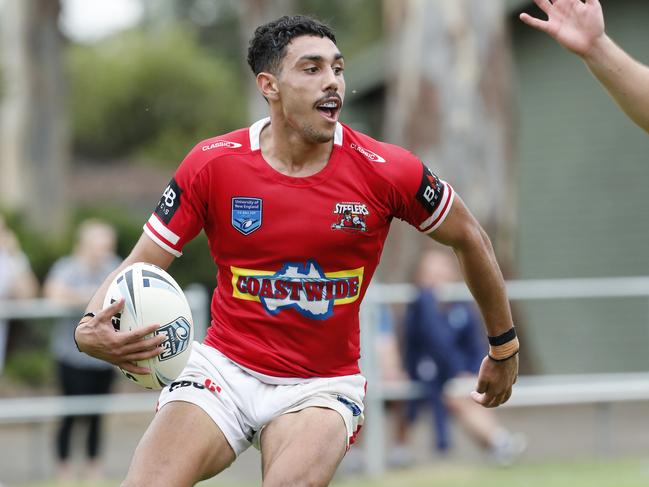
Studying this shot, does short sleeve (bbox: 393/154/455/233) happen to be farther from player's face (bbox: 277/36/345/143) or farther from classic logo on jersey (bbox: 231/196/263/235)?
classic logo on jersey (bbox: 231/196/263/235)

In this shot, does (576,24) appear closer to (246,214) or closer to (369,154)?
(369,154)

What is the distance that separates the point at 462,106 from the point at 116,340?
420 inches

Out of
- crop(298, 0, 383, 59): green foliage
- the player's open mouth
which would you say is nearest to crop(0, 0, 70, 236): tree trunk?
the player's open mouth

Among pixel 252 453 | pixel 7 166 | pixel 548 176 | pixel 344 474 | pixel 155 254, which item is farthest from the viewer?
pixel 7 166

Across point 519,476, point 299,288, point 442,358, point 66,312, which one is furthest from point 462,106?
point 299,288

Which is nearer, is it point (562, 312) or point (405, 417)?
point (405, 417)

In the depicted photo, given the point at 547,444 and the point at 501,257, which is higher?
the point at 501,257

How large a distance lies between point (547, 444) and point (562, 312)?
220 inches

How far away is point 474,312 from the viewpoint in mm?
12117

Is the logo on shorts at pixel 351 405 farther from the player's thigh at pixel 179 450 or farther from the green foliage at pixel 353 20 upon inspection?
the green foliage at pixel 353 20

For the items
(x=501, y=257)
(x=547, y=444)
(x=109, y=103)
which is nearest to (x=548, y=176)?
(x=501, y=257)

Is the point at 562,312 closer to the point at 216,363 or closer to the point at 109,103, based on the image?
the point at 216,363

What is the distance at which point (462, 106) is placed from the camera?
1542 cm

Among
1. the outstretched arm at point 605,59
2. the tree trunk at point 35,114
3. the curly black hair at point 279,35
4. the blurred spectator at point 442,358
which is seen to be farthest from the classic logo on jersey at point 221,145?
the tree trunk at point 35,114
